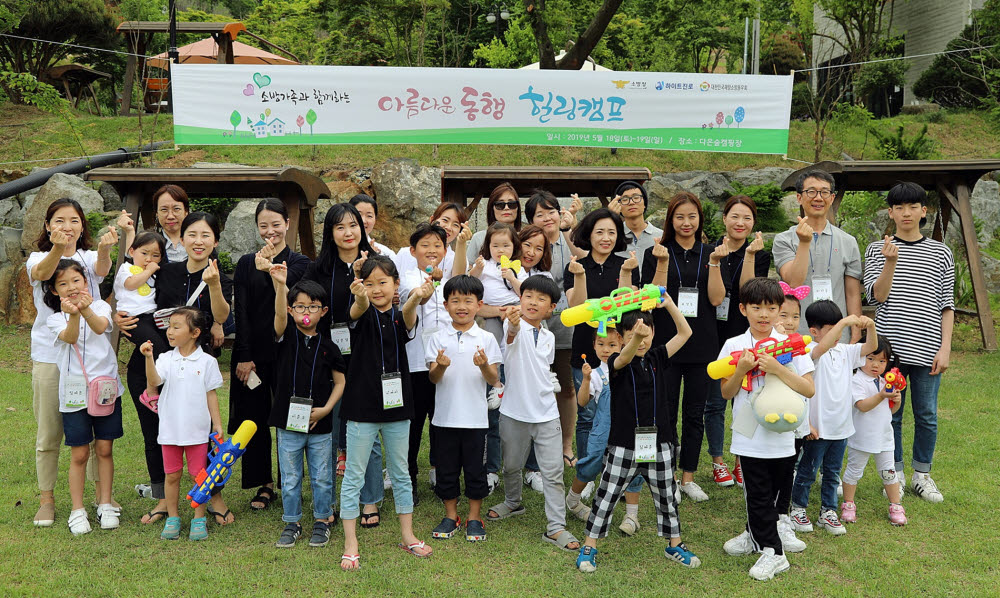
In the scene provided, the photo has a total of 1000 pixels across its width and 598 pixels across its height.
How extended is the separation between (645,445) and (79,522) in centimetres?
319

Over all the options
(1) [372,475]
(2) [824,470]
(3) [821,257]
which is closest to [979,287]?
(3) [821,257]

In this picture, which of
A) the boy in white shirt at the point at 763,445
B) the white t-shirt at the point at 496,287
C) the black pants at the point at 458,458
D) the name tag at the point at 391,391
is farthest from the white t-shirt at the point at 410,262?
the boy in white shirt at the point at 763,445

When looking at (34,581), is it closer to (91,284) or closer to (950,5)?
(91,284)

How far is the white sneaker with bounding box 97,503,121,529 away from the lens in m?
4.18

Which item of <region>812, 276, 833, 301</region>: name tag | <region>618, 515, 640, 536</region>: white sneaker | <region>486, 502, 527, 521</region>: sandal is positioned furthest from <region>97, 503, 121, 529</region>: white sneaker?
<region>812, 276, 833, 301</region>: name tag

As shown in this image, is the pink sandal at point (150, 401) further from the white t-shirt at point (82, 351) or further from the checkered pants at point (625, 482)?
the checkered pants at point (625, 482)

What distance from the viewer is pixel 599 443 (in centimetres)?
405

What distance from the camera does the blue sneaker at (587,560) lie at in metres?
3.68

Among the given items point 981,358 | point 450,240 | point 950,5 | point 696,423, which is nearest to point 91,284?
point 450,240

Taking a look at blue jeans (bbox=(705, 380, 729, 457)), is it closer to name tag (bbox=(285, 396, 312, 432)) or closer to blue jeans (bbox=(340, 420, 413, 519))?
blue jeans (bbox=(340, 420, 413, 519))

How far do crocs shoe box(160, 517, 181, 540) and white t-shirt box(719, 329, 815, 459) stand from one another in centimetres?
302

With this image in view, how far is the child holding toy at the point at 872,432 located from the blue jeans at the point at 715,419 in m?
0.79

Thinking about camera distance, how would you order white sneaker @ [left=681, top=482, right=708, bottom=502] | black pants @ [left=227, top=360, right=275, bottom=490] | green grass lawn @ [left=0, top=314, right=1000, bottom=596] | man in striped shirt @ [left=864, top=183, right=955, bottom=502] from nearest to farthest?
green grass lawn @ [left=0, top=314, right=1000, bottom=596]
black pants @ [left=227, top=360, right=275, bottom=490]
man in striped shirt @ [left=864, top=183, right=955, bottom=502]
white sneaker @ [left=681, top=482, right=708, bottom=502]

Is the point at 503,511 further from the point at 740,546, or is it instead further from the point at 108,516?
the point at 108,516
